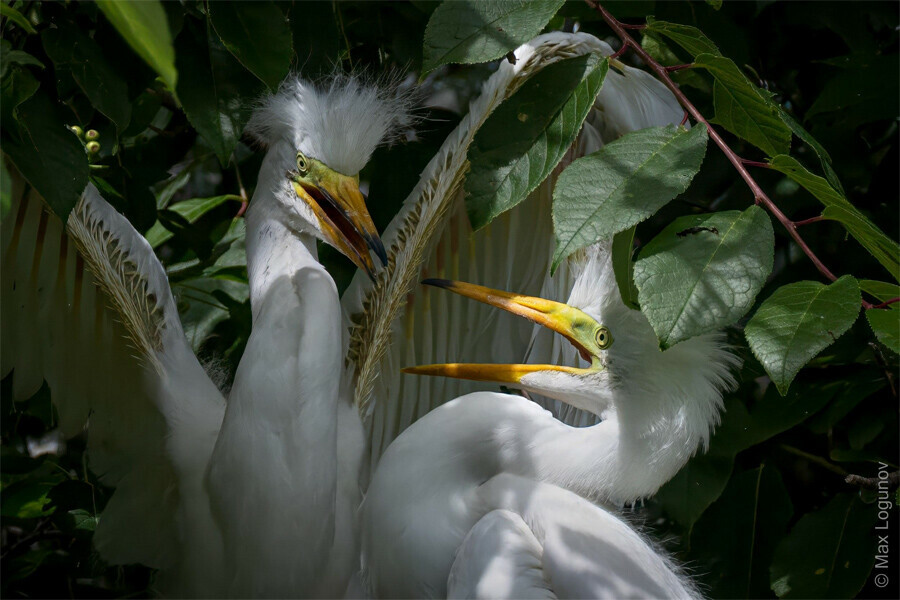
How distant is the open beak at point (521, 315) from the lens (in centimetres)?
172

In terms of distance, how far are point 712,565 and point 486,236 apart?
0.93m

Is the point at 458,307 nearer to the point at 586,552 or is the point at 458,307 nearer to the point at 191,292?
the point at 191,292

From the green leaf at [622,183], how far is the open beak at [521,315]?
0.74 metres

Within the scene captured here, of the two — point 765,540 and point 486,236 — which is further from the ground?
point 486,236

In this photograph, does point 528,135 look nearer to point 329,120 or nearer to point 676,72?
point 329,120

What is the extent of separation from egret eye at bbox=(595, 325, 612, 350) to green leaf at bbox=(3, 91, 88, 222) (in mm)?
977

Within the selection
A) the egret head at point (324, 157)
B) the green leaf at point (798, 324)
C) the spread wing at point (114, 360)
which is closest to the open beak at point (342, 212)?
the egret head at point (324, 157)

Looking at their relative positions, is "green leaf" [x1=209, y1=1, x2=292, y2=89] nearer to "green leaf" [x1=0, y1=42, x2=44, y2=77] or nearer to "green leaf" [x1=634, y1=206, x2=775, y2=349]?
"green leaf" [x1=0, y1=42, x2=44, y2=77]

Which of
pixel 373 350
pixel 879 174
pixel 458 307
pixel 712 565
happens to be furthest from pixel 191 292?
pixel 879 174

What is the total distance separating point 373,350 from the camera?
1932mm

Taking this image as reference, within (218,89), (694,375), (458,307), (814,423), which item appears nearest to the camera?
(218,89)

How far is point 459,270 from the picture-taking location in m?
2.16

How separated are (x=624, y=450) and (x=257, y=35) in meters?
0.98

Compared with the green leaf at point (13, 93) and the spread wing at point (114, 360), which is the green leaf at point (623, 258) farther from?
the spread wing at point (114, 360)
